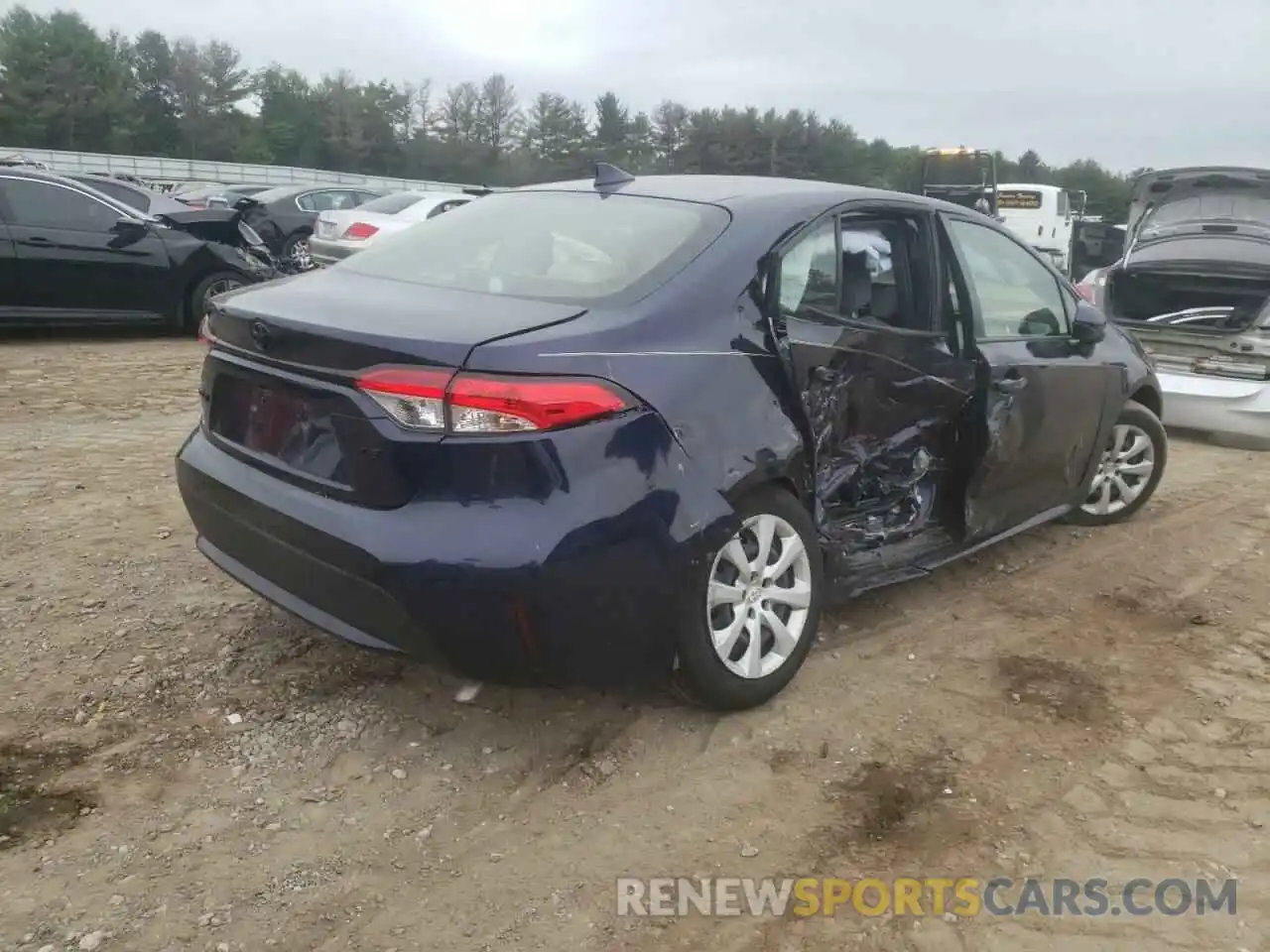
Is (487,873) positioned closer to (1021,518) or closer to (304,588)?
(304,588)

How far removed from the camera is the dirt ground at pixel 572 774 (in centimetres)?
243

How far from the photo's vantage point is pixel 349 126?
6975 cm

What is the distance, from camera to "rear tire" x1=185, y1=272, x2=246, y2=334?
945cm

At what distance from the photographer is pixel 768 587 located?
3199 mm

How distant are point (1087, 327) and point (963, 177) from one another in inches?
717

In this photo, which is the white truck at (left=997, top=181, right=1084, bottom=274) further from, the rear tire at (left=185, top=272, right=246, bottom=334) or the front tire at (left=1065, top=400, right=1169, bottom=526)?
the front tire at (left=1065, top=400, right=1169, bottom=526)

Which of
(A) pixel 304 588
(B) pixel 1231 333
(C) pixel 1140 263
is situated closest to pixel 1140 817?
(A) pixel 304 588

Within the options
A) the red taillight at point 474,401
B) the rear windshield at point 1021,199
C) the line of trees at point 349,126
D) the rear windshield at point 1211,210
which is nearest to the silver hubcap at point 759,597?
the red taillight at point 474,401

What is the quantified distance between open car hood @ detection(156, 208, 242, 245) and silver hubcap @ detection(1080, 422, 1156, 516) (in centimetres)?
768

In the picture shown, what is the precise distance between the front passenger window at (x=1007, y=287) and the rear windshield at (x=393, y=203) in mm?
10738

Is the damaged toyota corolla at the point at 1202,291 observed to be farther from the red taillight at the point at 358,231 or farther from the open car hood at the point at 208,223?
the red taillight at the point at 358,231

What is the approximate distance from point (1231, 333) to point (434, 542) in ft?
23.7

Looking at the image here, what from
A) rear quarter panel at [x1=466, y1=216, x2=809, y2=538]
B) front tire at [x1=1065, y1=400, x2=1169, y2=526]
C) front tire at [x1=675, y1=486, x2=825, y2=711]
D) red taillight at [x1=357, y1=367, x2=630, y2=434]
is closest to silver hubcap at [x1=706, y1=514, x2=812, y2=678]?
front tire at [x1=675, y1=486, x2=825, y2=711]

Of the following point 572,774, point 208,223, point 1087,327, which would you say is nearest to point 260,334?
point 572,774
